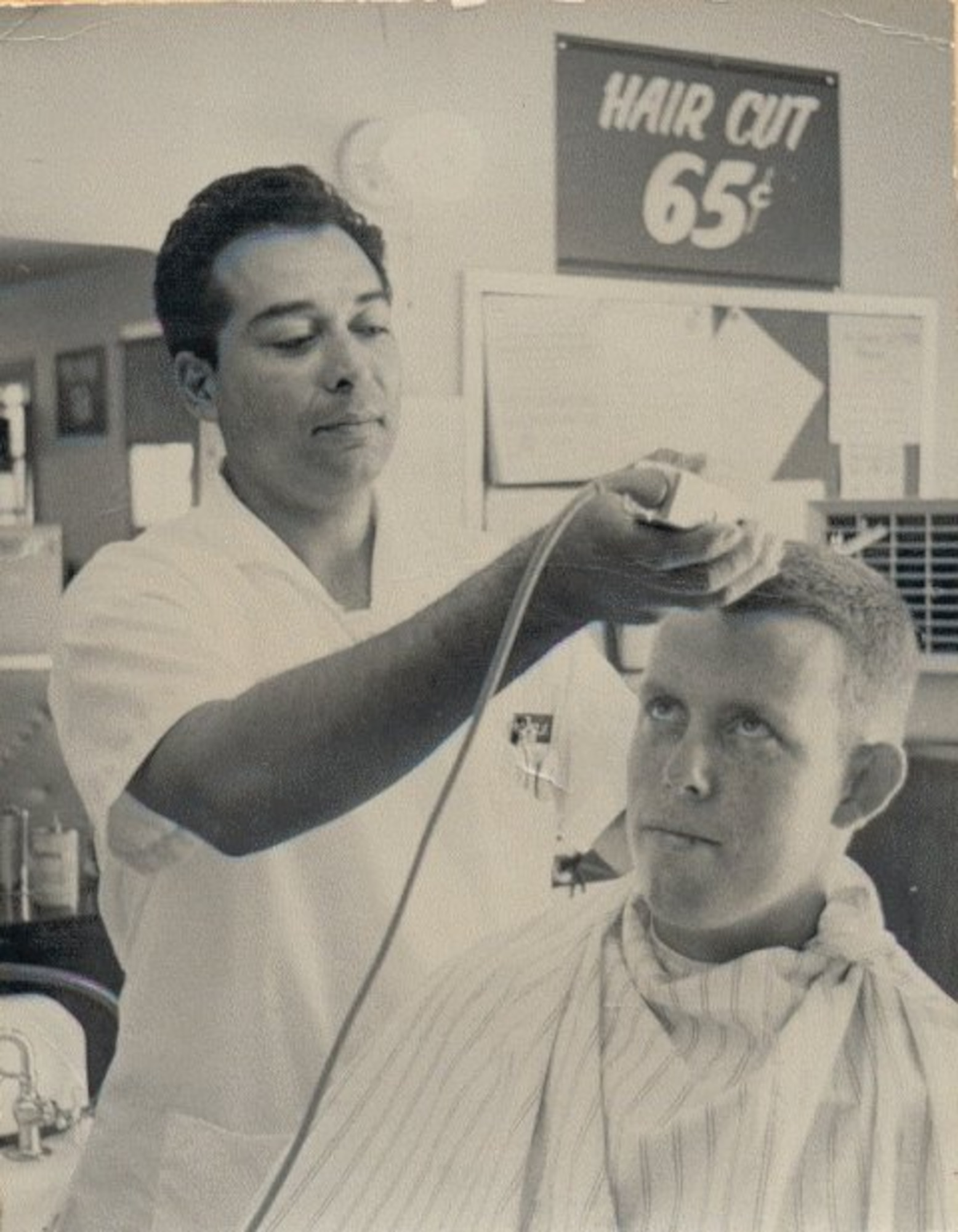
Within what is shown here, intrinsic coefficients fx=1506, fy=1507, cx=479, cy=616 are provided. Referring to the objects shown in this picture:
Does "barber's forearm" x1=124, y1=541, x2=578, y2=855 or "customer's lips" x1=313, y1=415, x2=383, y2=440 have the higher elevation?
"customer's lips" x1=313, y1=415, x2=383, y2=440

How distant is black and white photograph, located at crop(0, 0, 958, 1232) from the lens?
4.33 ft

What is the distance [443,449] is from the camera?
4.68 ft

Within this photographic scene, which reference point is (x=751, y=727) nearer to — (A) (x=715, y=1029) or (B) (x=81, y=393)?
(A) (x=715, y=1029)

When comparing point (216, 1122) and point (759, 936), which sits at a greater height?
point (759, 936)

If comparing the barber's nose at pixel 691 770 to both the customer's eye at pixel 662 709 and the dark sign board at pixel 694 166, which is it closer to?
the customer's eye at pixel 662 709

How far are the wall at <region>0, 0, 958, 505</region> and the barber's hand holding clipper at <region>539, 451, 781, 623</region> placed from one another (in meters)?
0.22

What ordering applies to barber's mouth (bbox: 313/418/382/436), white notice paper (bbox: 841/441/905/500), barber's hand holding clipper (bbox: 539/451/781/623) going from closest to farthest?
barber's hand holding clipper (bbox: 539/451/781/623)
barber's mouth (bbox: 313/418/382/436)
white notice paper (bbox: 841/441/905/500)

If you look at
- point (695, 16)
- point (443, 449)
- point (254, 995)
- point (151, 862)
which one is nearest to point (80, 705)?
point (151, 862)

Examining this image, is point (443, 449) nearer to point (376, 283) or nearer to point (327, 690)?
point (376, 283)

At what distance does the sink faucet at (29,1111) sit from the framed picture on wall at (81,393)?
1.86 feet

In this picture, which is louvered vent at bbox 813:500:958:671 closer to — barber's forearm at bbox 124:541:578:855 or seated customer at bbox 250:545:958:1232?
seated customer at bbox 250:545:958:1232

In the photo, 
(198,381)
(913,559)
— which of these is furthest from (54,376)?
(913,559)

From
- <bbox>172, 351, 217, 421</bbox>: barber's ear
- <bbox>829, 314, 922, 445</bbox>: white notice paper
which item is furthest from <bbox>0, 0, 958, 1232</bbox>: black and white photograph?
<bbox>829, 314, 922, 445</bbox>: white notice paper

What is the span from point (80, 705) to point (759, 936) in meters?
0.64
